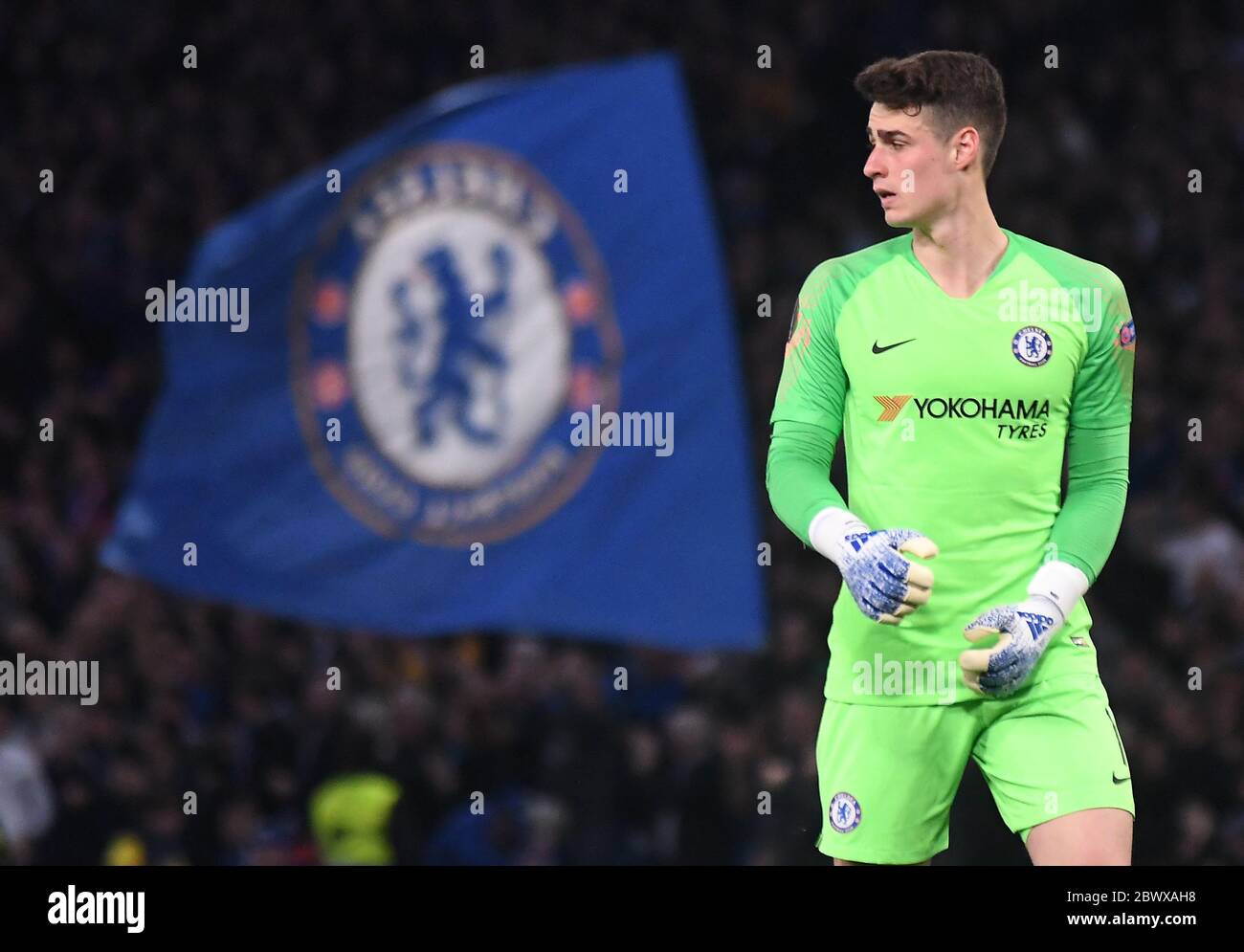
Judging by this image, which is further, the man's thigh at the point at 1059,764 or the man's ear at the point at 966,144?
the man's ear at the point at 966,144

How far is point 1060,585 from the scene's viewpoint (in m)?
4.26

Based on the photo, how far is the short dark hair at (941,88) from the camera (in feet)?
14.2

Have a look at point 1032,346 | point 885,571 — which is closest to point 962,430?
point 1032,346

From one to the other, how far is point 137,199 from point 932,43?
4.32 m

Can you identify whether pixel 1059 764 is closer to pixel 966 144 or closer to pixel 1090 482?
pixel 1090 482

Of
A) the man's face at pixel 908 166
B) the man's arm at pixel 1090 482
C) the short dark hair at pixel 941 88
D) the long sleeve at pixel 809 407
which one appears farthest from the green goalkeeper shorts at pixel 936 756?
the short dark hair at pixel 941 88

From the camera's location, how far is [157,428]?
9.95m

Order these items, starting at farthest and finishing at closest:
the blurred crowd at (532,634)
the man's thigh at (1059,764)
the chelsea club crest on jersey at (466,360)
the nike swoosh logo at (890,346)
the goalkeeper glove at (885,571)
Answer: the chelsea club crest on jersey at (466,360), the blurred crowd at (532,634), the nike swoosh logo at (890,346), the man's thigh at (1059,764), the goalkeeper glove at (885,571)

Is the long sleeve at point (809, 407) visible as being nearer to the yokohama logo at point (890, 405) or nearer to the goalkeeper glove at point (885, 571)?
the yokohama logo at point (890, 405)

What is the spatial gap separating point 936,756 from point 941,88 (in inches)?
54.6

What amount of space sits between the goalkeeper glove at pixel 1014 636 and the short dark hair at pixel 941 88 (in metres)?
0.91
